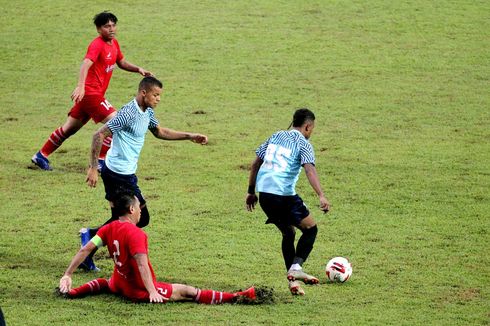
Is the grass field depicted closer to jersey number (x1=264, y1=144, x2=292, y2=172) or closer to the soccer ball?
the soccer ball

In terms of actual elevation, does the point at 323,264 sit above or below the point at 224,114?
below

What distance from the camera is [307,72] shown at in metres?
21.9

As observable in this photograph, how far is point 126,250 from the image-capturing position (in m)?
9.97

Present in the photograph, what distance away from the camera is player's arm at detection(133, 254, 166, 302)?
9883 mm

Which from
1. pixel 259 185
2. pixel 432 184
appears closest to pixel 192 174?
pixel 432 184

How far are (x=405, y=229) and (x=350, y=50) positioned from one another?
1041cm

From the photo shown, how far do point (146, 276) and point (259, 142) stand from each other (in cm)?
811

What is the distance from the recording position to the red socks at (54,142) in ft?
51.6

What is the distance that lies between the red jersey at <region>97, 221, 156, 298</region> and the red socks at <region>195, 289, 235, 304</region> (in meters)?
0.57

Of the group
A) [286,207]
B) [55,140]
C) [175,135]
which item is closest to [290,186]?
[286,207]

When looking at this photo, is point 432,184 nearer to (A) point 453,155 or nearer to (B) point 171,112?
(A) point 453,155

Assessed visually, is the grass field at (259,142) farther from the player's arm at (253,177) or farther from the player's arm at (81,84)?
the player's arm at (81,84)

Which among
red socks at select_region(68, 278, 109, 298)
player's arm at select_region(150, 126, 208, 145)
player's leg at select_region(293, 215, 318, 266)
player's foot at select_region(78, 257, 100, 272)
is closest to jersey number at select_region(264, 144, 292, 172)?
player's leg at select_region(293, 215, 318, 266)

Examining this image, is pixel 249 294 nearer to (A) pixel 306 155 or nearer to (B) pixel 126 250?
(B) pixel 126 250
